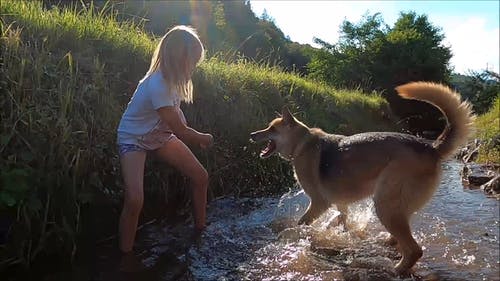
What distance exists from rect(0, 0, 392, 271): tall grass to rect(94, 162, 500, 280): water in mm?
616

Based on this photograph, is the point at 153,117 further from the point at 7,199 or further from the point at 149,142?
the point at 7,199

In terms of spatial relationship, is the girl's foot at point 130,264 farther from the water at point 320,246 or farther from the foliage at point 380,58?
the foliage at point 380,58

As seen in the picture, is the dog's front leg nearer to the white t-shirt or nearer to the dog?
the dog

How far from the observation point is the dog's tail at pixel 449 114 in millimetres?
4094

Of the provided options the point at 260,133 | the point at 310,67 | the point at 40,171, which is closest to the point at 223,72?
the point at 260,133

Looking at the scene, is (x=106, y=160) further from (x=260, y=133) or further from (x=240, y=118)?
(x=240, y=118)

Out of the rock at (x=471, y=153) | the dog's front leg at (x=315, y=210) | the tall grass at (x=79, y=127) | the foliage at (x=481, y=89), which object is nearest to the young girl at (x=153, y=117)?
the tall grass at (x=79, y=127)

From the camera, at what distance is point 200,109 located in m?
6.38

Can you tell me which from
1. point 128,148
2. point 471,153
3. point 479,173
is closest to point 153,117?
point 128,148

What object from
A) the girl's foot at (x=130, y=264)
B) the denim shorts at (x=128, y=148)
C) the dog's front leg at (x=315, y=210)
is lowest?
the girl's foot at (x=130, y=264)

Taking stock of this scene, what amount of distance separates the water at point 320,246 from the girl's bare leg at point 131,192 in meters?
0.29

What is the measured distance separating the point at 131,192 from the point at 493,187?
4666 millimetres

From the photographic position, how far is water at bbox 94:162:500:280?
3854 mm

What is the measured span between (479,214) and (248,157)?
3.15 metres
